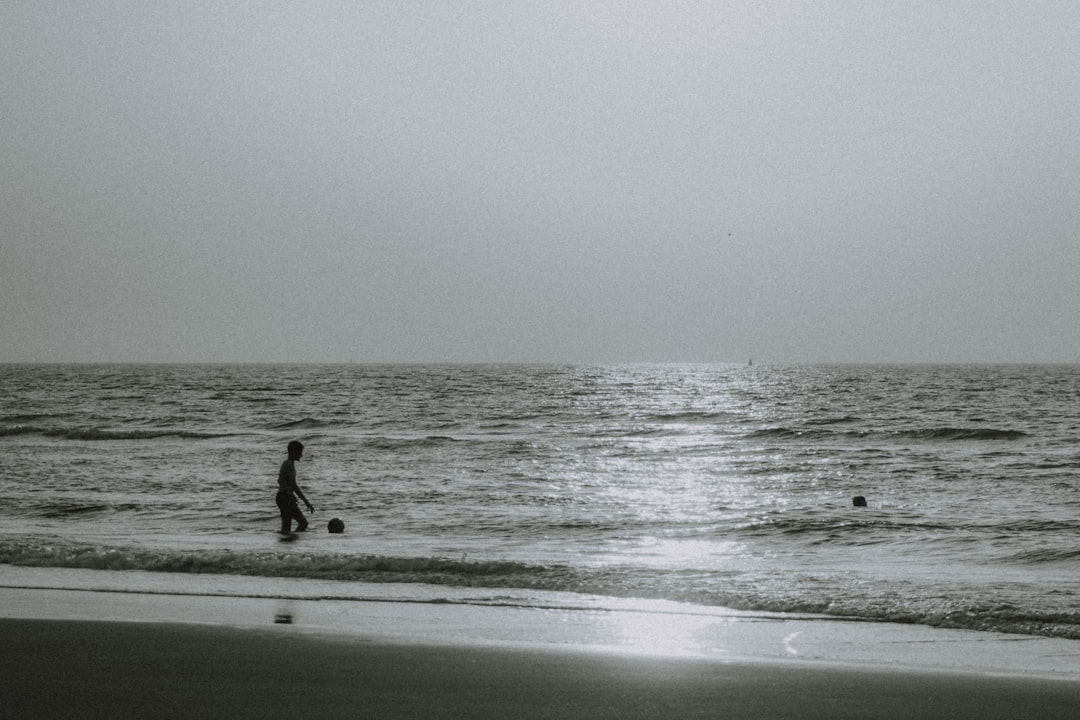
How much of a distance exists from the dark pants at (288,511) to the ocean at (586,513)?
53cm

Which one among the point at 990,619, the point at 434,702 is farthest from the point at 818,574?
the point at 434,702

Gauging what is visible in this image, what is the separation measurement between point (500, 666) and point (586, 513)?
1321cm

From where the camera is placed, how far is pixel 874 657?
29.6 ft

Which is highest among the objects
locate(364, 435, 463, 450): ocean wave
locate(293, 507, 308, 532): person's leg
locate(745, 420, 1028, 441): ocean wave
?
locate(745, 420, 1028, 441): ocean wave

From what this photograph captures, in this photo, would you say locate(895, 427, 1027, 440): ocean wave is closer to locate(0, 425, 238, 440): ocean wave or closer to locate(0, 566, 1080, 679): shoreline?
locate(0, 425, 238, 440): ocean wave

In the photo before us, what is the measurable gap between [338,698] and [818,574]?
27.8 feet

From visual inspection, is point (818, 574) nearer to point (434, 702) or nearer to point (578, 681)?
point (578, 681)

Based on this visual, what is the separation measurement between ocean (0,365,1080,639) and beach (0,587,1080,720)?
50.2 inches

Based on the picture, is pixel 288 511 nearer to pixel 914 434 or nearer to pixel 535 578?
pixel 535 578

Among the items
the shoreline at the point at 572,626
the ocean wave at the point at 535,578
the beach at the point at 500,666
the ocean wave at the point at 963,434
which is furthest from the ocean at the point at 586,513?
the beach at the point at 500,666

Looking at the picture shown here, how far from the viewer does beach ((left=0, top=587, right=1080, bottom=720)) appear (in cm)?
713

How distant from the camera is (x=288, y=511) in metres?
19.0

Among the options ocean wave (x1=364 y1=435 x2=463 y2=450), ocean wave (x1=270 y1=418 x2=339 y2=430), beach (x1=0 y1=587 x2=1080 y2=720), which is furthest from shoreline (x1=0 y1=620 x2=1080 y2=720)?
ocean wave (x1=270 y1=418 x2=339 y2=430)

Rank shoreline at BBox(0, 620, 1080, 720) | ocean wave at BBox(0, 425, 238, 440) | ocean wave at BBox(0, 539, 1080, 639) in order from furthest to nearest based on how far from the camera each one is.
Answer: ocean wave at BBox(0, 425, 238, 440) → ocean wave at BBox(0, 539, 1080, 639) → shoreline at BBox(0, 620, 1080, 720)
